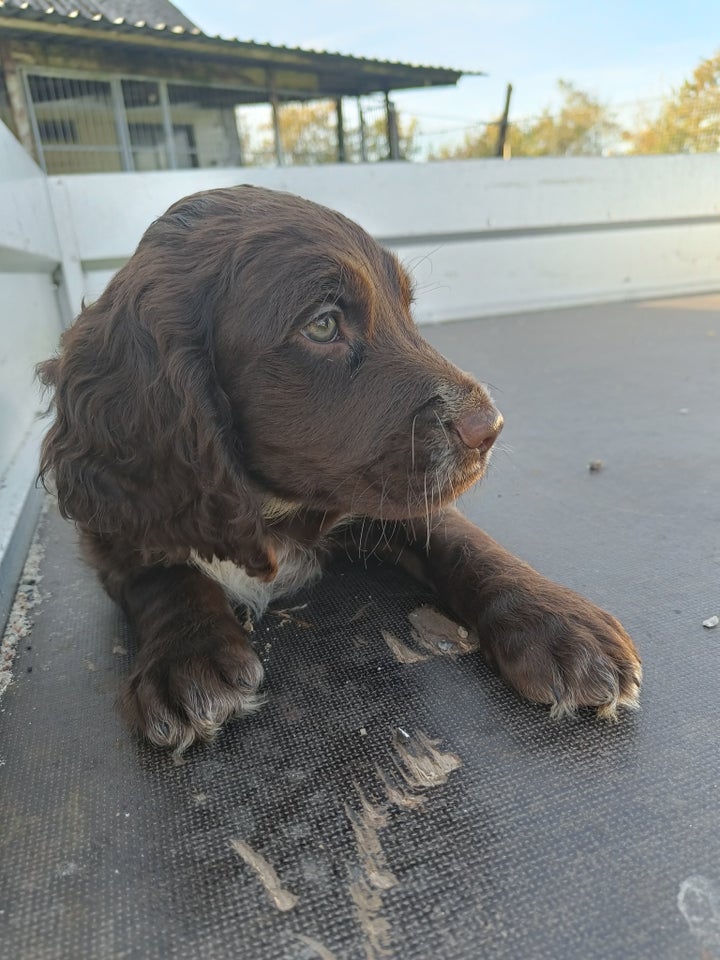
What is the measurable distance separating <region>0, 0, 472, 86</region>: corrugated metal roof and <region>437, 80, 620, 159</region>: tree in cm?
239

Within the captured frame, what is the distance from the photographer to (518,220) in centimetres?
773

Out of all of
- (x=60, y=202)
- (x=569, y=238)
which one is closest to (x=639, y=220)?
(x=569, y=238)

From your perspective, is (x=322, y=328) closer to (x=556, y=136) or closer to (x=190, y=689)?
(x=190, y=689)

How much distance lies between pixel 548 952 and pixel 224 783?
1.98 ft

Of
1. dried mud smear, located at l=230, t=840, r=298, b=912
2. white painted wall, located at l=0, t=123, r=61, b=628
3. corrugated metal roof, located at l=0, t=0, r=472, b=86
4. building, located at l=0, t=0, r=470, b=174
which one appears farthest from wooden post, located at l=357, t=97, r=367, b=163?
dried mud smear, located at l=230, t=840, r=298, b=912

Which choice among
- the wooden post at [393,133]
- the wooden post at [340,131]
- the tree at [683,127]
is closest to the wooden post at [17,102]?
the wooden post at [393,133]

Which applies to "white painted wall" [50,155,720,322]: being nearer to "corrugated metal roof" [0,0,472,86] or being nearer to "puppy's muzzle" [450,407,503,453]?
"puppy's muzzle" [450,407,503,453]

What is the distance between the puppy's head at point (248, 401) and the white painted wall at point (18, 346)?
683mm

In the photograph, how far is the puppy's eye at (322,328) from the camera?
1.54m

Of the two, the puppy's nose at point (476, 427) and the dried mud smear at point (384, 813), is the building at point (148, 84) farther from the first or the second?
the dried mud smear at point (384, 813)

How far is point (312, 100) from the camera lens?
17.3 metres

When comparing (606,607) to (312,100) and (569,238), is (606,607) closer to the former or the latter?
(569,238)

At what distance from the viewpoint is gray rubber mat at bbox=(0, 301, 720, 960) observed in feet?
3.00

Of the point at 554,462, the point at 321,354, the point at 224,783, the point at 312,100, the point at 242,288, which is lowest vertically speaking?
the point at 554,462
